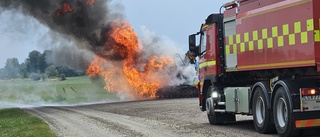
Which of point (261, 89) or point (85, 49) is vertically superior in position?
point (85, 49)

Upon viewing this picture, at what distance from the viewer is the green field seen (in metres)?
65.4

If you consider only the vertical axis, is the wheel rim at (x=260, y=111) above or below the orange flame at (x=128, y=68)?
below

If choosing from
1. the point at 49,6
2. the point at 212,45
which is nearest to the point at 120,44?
the point at 49,6

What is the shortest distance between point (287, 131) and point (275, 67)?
187cm

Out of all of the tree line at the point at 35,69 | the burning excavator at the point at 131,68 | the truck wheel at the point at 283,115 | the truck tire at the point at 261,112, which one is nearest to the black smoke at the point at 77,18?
the burning excavator at the point at 131,68

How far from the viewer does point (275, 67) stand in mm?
14219

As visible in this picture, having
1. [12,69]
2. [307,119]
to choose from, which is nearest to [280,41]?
[307,119]

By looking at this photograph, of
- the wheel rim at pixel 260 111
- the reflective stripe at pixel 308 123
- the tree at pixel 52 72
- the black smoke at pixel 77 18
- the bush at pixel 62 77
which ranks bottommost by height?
the reflective stripe at pixel 308 123

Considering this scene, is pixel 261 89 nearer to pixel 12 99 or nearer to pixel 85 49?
pixel 85 49

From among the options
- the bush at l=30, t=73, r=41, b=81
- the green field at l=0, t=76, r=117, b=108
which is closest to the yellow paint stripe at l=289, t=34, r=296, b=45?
the green field at l=0, t=76, r=117, b=108

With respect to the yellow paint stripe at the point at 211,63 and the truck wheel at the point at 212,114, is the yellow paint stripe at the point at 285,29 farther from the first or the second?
the truck wheel at the point at 212,114

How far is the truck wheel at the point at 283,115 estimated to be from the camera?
42.8 ft

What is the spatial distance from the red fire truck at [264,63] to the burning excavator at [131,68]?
26728 millimetres

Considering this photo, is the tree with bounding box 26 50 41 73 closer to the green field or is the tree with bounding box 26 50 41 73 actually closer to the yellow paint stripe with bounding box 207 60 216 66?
the green field
